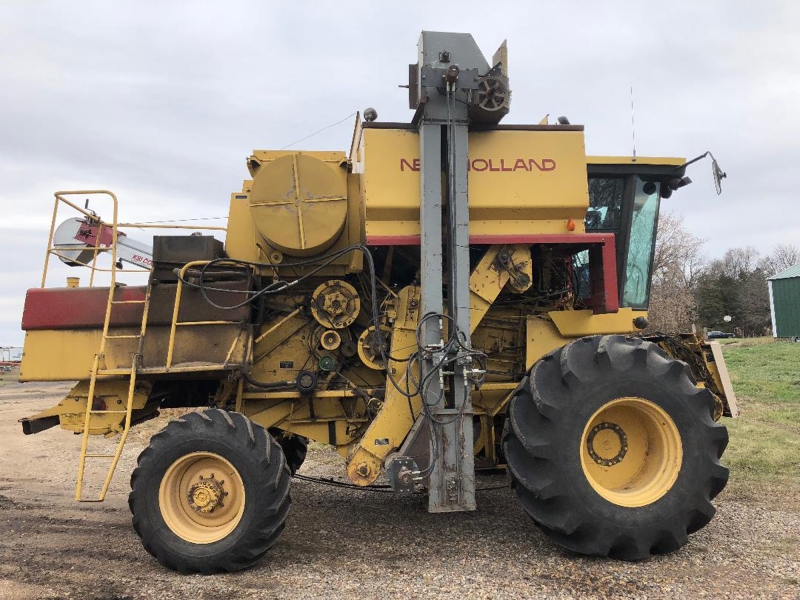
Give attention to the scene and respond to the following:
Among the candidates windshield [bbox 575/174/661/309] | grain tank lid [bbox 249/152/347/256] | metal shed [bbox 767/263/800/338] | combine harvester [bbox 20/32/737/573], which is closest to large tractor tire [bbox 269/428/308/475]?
combine harvester [bbox 20/32/737/573]

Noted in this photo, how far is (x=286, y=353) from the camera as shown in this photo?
5.67 meters

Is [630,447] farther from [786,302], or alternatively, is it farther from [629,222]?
[786,302]

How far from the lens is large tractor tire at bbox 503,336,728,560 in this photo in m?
4.30

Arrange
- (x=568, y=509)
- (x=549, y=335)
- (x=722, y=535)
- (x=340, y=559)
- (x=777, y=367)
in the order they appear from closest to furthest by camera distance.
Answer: (x=568, y=509)
(x=340, y=559)
(x=722, y=535)
(x=549, y=335)
(x=777, y=367)

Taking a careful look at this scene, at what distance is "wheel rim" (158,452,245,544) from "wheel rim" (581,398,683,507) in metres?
2.67

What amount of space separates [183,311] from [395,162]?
223cm

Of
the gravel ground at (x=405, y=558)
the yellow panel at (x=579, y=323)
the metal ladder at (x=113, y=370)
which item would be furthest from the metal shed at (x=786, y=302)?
the metal ladder at (x=113, y=370)

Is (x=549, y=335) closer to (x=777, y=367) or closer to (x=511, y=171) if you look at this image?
(x=511, y=171)

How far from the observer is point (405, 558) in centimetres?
463

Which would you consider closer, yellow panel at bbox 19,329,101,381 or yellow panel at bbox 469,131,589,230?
yellow panel at bbox 469,131,589,230

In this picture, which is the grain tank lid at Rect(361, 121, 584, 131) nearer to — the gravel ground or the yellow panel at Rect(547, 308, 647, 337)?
the yellow panel at Rect(547, 308, 647, 337)

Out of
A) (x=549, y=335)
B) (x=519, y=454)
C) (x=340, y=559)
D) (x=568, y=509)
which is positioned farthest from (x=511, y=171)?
(x=340, y=559)

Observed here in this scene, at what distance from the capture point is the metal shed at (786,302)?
99.3 feet

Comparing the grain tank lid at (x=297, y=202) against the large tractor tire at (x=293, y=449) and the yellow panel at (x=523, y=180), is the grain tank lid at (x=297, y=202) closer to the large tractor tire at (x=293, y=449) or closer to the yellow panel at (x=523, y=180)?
the yellow panel at (x=523, y=180)
